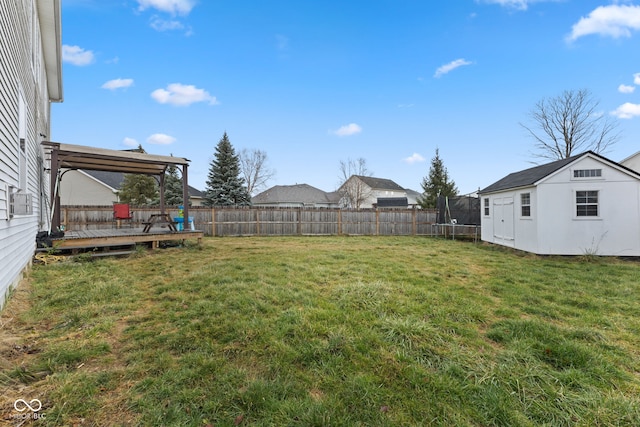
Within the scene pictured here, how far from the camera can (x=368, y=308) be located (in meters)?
3.64

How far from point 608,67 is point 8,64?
18.7 meters

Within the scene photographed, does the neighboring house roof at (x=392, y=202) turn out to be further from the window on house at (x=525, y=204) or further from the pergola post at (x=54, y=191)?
the pergola post at (x=54, y=191)

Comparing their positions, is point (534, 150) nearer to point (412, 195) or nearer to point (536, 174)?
point (536, 174)

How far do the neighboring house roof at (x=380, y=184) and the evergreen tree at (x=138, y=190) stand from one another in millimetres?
21796

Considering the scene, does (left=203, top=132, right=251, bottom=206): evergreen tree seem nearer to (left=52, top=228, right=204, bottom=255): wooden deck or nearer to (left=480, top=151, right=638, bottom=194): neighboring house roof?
(left=52, top=228, right=204, bottom=255): wooden deck

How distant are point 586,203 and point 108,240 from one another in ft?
45.1

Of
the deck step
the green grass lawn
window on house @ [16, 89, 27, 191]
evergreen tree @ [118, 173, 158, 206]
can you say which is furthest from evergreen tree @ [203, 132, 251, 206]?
the green grass lawn

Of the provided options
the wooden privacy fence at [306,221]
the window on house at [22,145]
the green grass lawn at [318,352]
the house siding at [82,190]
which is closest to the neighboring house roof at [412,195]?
the wooden privacy fence at [306,221]

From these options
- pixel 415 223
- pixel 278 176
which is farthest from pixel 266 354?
pixel 278 176

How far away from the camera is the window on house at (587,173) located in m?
8.62

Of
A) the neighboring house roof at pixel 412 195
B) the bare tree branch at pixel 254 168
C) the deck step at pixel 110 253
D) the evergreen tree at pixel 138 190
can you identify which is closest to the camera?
the deck step at pixel 110 253

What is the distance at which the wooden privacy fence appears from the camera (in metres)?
14.2

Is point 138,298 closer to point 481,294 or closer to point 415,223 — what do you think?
point 481,294

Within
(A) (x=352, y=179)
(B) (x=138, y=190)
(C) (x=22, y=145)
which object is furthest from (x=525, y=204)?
(A) (x=352, y=179)
